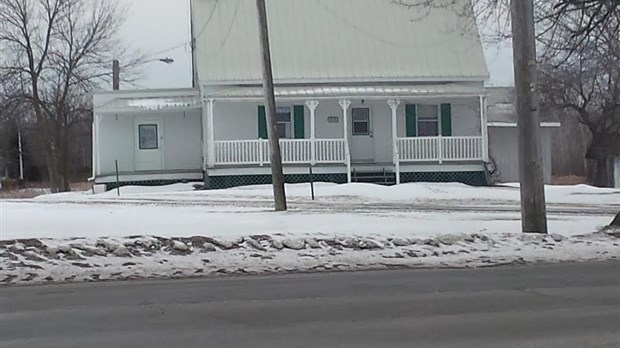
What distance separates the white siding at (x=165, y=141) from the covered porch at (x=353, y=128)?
2.14 metres

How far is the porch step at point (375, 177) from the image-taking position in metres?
30.9

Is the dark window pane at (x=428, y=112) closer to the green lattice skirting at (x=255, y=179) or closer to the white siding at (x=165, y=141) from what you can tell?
the green lattice skirting at (x=255, y=179)

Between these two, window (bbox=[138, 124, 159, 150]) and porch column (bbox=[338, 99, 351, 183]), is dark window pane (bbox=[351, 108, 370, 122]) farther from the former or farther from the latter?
window (bbox=[138, 124, 159, 150])

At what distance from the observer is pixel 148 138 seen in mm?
33094

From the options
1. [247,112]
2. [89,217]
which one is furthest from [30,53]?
[89,217]

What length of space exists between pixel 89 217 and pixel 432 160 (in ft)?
53.5

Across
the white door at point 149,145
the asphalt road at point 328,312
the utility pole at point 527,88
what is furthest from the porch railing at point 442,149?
the asphalt road at point 328,312

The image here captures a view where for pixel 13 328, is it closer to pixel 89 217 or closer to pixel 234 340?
pixel 234 340

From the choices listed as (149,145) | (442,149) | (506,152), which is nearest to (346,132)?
(442,149)

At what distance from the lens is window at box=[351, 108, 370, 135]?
32.2 meters

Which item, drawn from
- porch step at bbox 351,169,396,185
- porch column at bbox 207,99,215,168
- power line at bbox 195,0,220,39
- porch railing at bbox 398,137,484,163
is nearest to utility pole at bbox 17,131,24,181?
power line at bbox 195,0,220,39

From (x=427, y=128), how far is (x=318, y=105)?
Result: 4.43 meters

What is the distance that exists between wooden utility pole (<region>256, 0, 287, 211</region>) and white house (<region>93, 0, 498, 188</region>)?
10323 millimetres

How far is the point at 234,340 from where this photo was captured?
7133 millimetres
